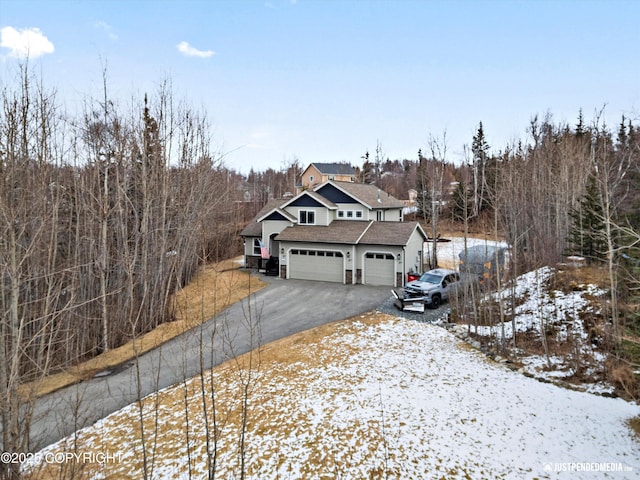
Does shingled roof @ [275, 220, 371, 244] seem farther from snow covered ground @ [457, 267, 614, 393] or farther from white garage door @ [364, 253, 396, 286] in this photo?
snow covered ground @ [457, 267, 614, 393]

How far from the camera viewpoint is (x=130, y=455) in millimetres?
6777

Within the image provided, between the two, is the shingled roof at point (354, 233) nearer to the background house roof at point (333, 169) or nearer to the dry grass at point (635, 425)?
the dry grass at point (635, 425)

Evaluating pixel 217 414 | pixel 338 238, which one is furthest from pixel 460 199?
pixel 217 414

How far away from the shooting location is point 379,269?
65.6ft

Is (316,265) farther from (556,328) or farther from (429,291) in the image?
(556,328)

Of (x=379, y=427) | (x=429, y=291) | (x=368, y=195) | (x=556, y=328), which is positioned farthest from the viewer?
(x=368, y=195)

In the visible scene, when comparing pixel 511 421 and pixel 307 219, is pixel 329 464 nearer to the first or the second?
pixel 511 421

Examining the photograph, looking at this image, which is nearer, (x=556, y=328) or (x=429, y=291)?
(x=556, y=328)

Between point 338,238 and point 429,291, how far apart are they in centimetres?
685

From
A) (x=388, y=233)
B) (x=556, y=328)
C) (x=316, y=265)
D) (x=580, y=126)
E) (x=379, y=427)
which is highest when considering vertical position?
(x=580, y=126)

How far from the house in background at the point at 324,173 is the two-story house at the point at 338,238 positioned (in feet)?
102

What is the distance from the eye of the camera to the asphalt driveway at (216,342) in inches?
318

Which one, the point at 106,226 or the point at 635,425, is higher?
the point at 106,226

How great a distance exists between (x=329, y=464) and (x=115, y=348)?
1157cm
